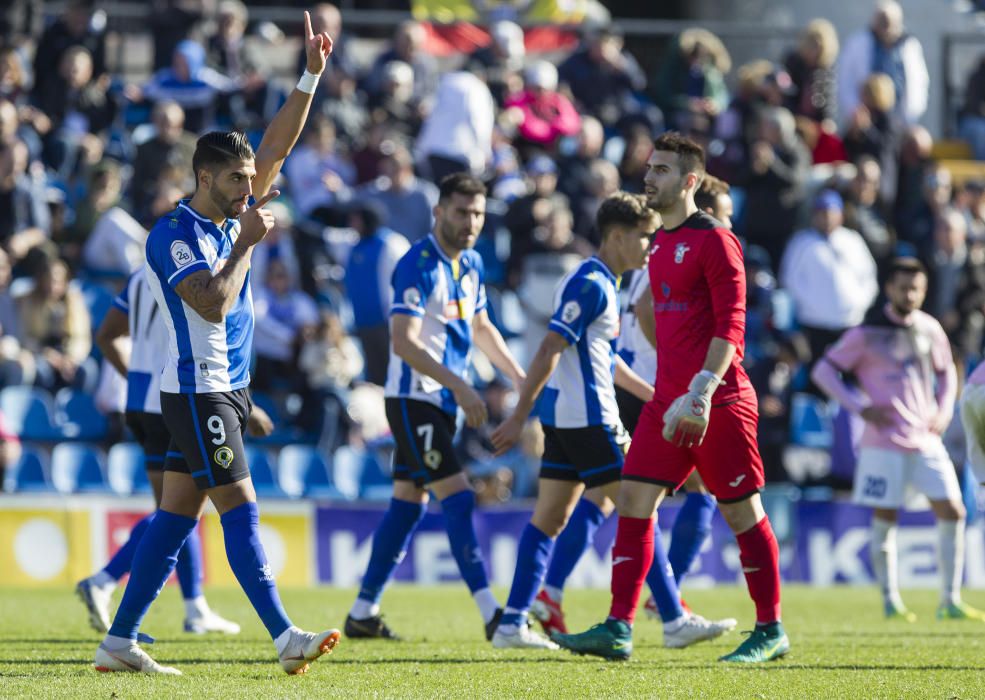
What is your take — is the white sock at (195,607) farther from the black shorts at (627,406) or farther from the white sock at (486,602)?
the black shorts at (627,406)

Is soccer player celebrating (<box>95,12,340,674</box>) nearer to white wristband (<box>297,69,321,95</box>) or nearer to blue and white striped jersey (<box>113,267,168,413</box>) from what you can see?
white wristband (<box>297,69,321,95</box>)

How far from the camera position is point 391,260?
15625 millimetres

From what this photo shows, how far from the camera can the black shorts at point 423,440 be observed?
349 inches

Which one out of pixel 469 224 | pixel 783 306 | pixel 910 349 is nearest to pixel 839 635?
pixel 910 349

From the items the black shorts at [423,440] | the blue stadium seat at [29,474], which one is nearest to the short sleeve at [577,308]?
the black shorts at [423,440]

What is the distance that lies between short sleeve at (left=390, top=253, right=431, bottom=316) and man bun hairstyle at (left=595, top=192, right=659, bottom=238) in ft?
3.29

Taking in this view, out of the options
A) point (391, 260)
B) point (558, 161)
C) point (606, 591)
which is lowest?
point (606, 591)

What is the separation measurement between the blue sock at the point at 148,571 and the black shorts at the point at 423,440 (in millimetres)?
1876

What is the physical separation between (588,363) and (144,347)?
245cm

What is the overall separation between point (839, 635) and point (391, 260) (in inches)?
278

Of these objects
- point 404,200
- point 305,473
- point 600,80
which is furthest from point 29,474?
point 600,80

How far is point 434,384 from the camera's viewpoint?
354 inches

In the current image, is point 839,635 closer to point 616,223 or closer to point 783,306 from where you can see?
point 616,223

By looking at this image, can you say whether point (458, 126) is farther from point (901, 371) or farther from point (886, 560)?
point (886, 560)
